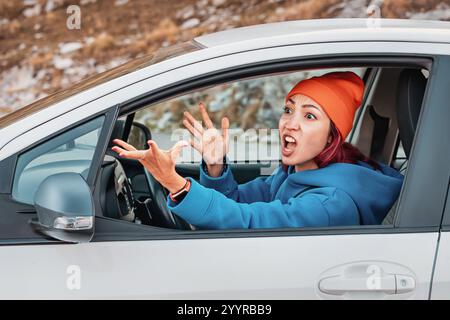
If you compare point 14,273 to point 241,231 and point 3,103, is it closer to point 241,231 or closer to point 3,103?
point 241,231

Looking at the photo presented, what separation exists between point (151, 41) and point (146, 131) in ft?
16.6

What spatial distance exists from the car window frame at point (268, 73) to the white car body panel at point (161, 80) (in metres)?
0.02

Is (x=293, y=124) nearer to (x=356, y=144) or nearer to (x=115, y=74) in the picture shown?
(x=115, y=74)

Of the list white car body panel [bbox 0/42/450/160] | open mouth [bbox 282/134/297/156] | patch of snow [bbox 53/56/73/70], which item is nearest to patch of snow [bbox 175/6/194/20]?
patch of snow [bbox 53/56/73/70]

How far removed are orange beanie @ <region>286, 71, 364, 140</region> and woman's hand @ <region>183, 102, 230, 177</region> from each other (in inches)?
11.5

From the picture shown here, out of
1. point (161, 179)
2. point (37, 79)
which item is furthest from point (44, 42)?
point (161, 179)

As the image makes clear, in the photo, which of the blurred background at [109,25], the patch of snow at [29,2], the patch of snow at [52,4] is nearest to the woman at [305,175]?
the blurred background at [109,25]

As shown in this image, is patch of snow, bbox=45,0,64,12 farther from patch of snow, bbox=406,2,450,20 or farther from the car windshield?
the car windshield

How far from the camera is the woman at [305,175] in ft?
8.00

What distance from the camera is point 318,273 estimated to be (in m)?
2.34

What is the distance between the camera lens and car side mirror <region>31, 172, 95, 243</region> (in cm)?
225

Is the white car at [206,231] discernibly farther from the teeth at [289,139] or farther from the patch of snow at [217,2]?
the patch of snow at [217,2]

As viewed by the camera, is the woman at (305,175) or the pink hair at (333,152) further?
the pink hair at (333,152)
